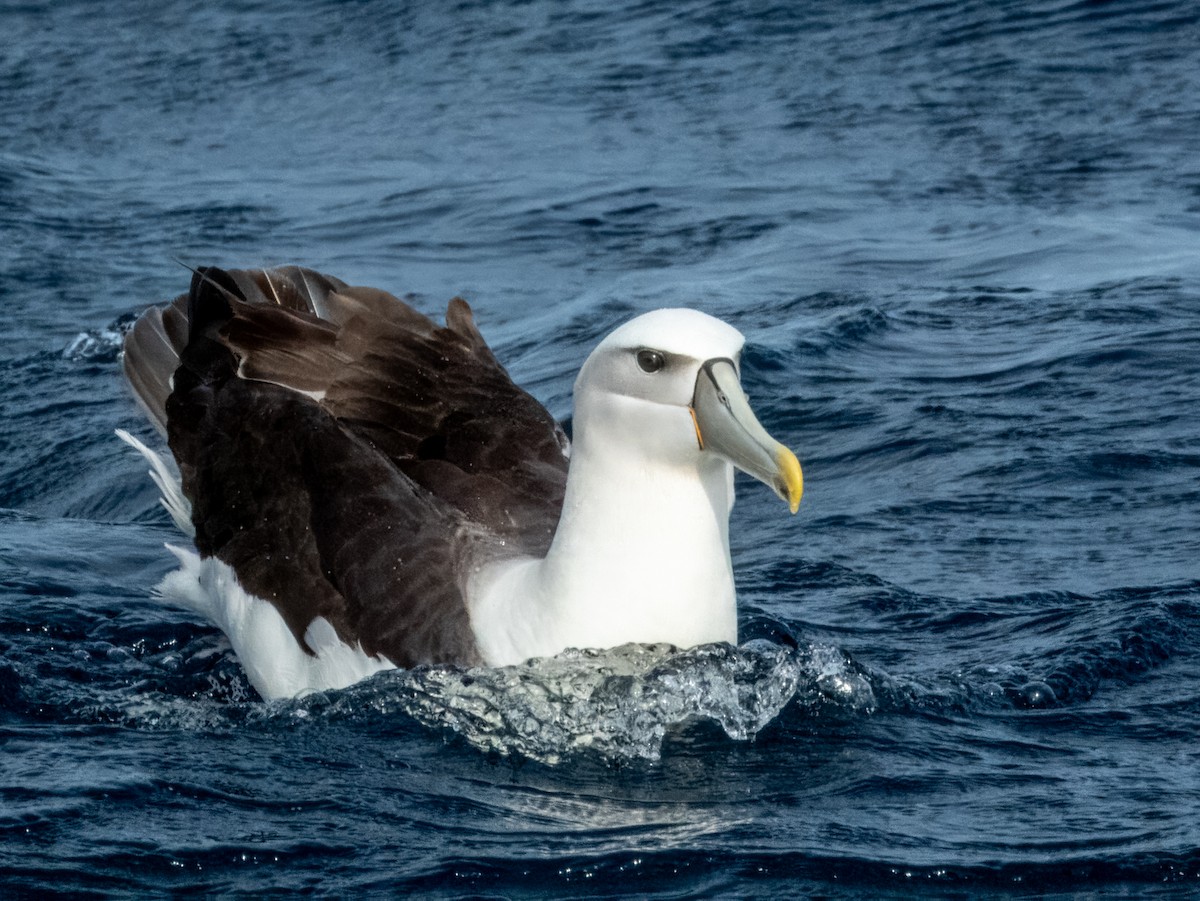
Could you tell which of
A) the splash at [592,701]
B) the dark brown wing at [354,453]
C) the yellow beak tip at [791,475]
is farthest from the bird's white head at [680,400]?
the dark brown wing at [354,453]

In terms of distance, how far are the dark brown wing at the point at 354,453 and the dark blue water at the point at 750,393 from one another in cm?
39

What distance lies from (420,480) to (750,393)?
324 cm

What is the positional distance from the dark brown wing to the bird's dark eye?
1021 millimetres

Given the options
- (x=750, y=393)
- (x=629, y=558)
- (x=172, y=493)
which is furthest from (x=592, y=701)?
(x=750, y=393)

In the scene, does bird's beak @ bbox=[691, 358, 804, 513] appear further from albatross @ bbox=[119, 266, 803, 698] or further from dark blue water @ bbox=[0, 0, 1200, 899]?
dark blue water @ bbox=[0, 0, 1200, 899]

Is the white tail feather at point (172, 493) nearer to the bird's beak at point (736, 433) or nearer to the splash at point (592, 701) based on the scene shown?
the splash at point (592, 701)

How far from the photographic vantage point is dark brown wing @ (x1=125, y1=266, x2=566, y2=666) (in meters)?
6.09

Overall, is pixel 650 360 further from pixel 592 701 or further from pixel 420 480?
pixel 420 480

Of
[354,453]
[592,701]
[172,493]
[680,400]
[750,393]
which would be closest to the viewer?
[680,400]

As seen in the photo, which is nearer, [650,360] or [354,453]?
[650,360]

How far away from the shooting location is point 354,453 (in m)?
6.47

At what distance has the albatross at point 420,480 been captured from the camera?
552 centimetres

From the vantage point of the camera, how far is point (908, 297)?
35.9 feet

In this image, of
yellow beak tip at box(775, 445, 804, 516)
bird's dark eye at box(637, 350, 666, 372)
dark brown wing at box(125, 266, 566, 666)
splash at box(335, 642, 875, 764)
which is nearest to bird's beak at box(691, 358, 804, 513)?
yellow beak tip at box(775, 445, 804, 516)
